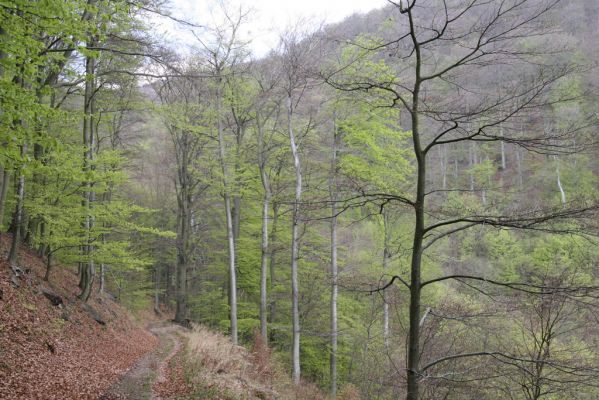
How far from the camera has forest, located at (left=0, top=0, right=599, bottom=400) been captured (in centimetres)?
429

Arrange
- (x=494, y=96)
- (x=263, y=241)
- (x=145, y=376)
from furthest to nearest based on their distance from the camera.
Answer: (x=263, y=241), (x=145, y=376), (x=494, y=96)

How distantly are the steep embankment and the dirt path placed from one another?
0.22m

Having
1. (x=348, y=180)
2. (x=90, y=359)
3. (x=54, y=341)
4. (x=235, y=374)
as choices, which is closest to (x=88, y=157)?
(x=54, y=341)

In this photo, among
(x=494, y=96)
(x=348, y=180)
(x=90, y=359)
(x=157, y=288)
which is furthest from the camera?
(x=157, y=288)

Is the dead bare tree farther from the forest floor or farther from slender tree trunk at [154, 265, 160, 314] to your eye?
slender tree trunk at [154, 265, 160, 314]

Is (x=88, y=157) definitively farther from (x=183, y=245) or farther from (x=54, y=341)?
(x=183, y=245)

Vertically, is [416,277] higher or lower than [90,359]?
higher

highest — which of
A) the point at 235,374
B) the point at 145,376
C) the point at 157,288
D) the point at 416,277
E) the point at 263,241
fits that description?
the point at 416,277

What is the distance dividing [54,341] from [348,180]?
7503 mm

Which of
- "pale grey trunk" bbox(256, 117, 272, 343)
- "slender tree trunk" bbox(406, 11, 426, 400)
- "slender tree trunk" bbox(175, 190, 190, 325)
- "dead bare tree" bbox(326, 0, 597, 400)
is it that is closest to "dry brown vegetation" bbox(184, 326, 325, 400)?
"pale grey trunk" bbox(256, 117, 272, 343)

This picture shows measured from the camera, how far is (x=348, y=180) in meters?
5.43

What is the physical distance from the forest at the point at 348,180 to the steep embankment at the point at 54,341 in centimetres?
71

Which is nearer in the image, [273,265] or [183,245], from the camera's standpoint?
[273,265]

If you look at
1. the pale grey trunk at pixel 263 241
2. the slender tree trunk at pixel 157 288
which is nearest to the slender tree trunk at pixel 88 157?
the pale grey trunk at pixel 263 241
